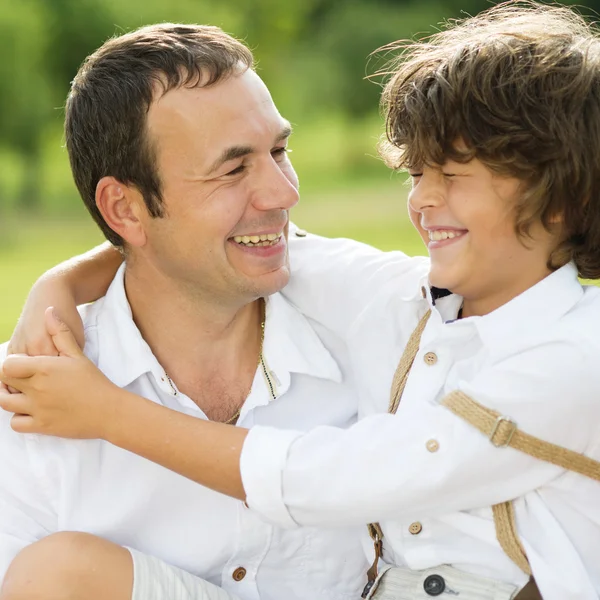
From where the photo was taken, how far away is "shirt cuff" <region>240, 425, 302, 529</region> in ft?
7.29

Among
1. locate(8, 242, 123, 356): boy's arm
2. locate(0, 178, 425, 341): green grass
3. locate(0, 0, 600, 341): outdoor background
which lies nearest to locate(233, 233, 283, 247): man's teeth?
locate(8, 242, 123, 356): boy's arm

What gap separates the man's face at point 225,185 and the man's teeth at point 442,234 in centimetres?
44

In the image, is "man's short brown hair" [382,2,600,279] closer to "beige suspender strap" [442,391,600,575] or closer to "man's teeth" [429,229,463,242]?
"man's teeth" [429,229,463,242]

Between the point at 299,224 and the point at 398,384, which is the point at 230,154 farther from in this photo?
the point at 299,224

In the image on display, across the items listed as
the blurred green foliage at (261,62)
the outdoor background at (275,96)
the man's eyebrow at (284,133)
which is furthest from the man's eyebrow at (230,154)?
the blurred green foliage at (261,62)

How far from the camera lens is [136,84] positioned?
274cm

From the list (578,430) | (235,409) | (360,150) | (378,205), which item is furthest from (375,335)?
(360,150)

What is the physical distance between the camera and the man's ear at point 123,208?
2838mm

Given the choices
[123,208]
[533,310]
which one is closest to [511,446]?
[533,310]

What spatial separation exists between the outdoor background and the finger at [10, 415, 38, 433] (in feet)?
23.7

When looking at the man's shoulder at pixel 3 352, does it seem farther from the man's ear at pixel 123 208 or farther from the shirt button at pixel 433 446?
the shirt button at pixel 433 446

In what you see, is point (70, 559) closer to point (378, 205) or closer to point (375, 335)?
point (375, 335)

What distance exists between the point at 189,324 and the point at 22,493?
63 centimetres

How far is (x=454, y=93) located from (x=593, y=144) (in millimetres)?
322
